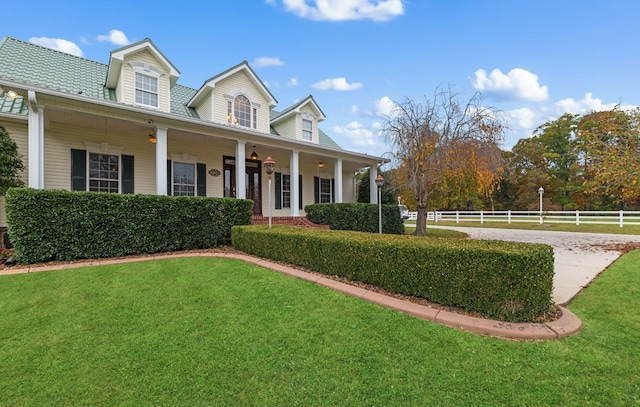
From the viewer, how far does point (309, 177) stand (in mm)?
14219

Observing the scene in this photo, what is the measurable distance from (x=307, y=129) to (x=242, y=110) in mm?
3218

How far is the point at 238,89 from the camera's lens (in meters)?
11.0

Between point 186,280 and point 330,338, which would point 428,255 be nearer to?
point 330,338

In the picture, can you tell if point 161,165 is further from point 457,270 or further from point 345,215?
point 457,270

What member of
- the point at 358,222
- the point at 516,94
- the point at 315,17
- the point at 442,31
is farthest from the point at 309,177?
the point at 516,94

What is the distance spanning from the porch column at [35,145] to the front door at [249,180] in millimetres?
5551

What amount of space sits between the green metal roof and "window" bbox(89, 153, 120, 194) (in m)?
1.87

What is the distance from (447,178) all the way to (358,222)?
3.93m

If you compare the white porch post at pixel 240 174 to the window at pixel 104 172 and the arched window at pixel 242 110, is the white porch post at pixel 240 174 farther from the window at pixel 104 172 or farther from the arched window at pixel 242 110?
the window at pixel 104 172

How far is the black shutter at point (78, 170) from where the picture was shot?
8.41 m

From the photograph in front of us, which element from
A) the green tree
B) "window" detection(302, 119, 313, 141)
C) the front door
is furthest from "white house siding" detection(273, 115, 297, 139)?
the green tree

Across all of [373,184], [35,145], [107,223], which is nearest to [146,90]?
[35,145]

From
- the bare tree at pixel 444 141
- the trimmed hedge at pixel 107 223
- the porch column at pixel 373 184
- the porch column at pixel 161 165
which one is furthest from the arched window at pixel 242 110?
the porch column at pixel 373 184

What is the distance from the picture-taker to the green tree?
268 inches
